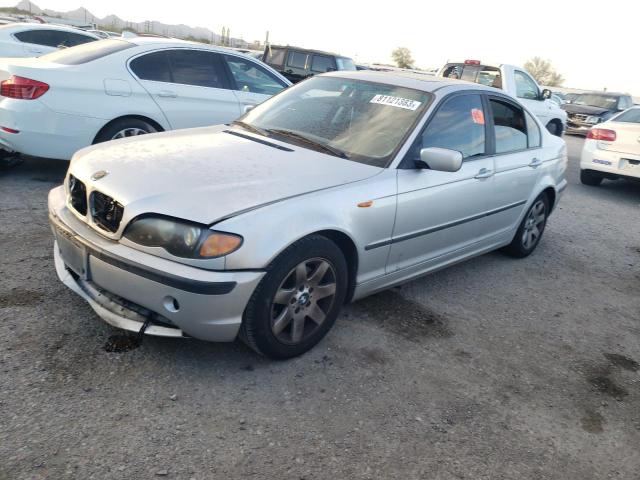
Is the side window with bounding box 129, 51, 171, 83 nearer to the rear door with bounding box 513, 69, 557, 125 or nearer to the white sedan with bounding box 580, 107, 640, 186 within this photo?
the white sedan with bounding box 580, 107, 640, 186

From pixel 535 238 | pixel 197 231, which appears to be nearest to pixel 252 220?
pixel 197 231

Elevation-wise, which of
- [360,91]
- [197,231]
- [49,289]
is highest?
[360,91]

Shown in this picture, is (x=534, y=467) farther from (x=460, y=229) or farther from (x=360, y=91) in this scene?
(x=360, y=91)

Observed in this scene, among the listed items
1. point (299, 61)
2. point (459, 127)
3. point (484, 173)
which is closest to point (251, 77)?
point (459, 127)

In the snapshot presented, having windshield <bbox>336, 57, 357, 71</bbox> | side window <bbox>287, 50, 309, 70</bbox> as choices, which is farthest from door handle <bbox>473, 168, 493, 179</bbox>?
windshield <bbox>336, 57, 357, 71</bbox>

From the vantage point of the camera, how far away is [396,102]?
3.79 m

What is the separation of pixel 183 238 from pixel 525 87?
10.9 metres

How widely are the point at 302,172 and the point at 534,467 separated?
6.21ft

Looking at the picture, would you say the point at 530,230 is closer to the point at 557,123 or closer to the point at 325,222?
the point at 325,222

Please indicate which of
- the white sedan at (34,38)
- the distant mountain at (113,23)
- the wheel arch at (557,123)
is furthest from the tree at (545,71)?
the white sedan at (34,38)

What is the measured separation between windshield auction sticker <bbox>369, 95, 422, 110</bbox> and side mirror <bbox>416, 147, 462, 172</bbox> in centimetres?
47

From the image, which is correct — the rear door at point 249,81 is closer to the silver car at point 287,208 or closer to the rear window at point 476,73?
the silver car at point 287,208

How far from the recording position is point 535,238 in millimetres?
5406

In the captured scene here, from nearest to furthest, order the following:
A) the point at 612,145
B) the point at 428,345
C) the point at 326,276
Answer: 1. the point at 326,276
2. the point at 428,345
3. the point at 612,145
